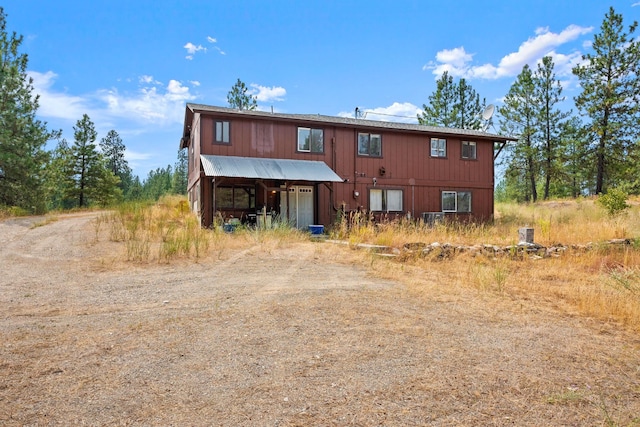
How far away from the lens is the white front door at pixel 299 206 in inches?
655

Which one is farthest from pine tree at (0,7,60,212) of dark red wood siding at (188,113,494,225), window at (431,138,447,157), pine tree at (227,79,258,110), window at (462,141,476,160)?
window at (462,141,476,160)

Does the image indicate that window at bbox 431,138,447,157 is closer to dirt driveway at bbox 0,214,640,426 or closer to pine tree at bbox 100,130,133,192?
dirt driveway at bbox 0,214,640,426

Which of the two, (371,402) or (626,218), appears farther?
(626,218)

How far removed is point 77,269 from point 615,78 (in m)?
31.3

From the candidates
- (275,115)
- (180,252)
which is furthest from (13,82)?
(180,252)

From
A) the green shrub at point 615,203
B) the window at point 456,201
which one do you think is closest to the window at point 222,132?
the window at point 456,201

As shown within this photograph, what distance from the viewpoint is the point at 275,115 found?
16016mm

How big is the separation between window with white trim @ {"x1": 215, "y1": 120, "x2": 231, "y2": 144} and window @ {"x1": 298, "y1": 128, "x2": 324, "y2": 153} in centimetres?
299

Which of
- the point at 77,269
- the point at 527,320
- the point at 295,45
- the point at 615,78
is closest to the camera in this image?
the point at 527,320

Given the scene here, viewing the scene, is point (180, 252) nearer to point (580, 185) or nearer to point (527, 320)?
point (527, 320)

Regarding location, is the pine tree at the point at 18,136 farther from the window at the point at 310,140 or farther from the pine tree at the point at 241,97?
the pine tree at the point at 241,97

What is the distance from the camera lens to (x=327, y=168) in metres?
16.3

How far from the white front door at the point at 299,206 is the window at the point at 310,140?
5.30 ft

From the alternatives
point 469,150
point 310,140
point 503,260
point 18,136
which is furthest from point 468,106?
point 18,136
